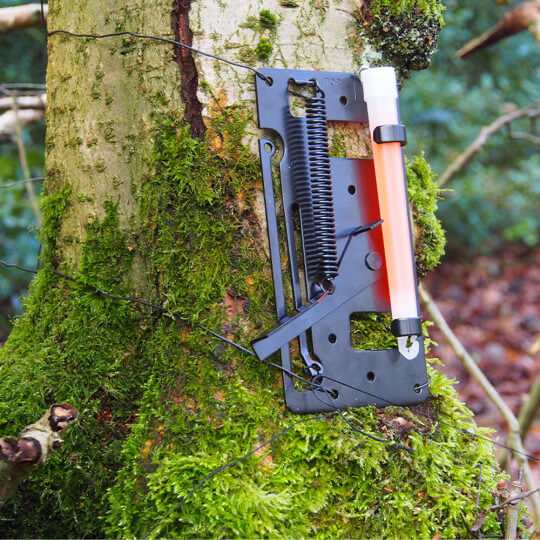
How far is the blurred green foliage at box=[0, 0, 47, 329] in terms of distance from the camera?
12.6 feet

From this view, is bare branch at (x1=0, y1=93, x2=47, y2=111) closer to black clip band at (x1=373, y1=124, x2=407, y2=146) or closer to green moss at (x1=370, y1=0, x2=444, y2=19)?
green moss at (x1=370, y1=0, x2=444, y2=19)

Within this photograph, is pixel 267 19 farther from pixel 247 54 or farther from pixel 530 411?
pixel 530 411

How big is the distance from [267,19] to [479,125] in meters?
4.78

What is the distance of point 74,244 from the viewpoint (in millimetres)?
1237

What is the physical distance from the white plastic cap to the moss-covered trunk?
0.08 m

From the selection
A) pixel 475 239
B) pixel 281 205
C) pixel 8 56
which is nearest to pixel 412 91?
pixel 475 239

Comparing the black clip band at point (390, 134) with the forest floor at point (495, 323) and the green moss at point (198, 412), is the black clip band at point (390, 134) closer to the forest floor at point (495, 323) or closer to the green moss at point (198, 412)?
the green moss at point (198, 412)

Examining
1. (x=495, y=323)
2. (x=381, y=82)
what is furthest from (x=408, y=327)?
(x=495, y=323)

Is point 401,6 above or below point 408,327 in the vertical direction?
above

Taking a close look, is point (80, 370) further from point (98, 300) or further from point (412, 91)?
Result: point (412, 91)

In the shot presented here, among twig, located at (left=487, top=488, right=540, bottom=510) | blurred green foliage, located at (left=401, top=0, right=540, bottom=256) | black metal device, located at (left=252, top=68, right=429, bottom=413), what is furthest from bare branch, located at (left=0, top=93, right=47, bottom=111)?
blurred green foliage, located at (left=401, top=0, right=540, bottom=256)

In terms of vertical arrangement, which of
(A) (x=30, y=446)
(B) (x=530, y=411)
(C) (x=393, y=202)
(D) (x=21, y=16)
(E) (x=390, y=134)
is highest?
(D) (x=21, y=16)

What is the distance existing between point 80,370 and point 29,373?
112 mm

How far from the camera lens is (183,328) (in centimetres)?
110
